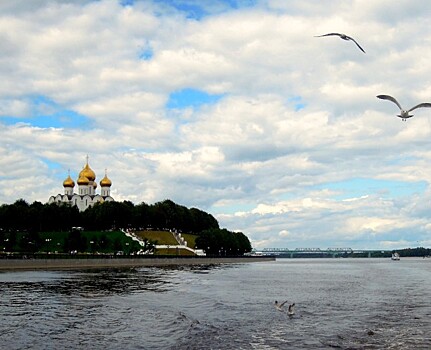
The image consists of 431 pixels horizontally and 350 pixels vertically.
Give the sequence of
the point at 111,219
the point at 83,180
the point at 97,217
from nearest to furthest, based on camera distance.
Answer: the point at 97,217 < the point at 111,219 < the point at 83,180

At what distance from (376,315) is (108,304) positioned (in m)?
16.6

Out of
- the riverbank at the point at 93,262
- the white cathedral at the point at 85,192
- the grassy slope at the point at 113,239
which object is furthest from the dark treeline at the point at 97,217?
the riverbank at the point at 93,262

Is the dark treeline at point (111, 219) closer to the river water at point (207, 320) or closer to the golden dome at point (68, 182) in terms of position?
the golden dome at point (68, 182)

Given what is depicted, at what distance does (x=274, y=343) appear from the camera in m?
24.1

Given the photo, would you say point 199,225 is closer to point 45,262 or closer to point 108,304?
point 45,262

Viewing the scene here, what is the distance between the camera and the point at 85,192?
192 meters

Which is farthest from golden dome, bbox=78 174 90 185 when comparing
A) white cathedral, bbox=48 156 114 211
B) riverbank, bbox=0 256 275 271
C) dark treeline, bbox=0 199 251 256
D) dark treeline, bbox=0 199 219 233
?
riverbank, bbox=0 256 275 271

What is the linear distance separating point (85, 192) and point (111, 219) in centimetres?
2792

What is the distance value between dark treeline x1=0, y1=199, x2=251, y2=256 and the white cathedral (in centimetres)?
1388

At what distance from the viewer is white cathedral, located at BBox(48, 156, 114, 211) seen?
619ft

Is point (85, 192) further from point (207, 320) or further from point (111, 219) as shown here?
point (207, 320)

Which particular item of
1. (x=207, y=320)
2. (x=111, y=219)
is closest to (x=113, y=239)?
(x=111, y=219)

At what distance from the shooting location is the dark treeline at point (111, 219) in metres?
155

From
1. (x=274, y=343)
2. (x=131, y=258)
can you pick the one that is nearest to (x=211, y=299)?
(x=274, y=343)
